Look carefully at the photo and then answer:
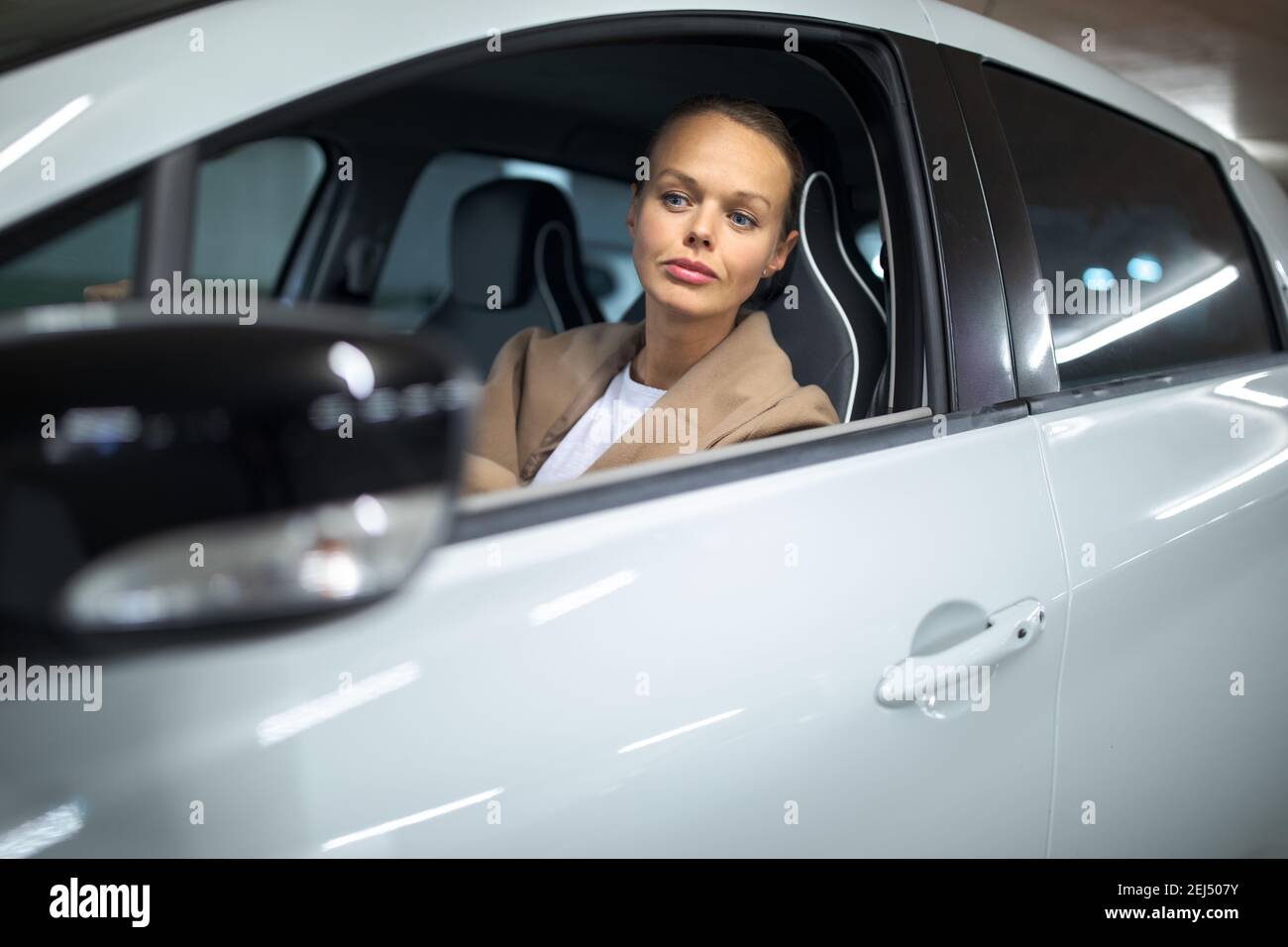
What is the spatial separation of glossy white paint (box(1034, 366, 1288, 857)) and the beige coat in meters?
0.34

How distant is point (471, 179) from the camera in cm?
355

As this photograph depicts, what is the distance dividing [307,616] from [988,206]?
1.17 metres

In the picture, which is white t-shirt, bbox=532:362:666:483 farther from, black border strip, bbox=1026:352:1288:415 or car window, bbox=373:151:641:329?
car window, bbox=373:151:641:329

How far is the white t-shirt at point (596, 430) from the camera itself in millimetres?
1551

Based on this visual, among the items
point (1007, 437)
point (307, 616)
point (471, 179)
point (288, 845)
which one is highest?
point (471, 179)

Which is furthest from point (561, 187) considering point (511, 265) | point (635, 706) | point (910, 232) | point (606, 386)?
point (635, 706)

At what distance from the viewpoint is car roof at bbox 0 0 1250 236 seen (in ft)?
2.56

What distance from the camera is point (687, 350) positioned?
157cm

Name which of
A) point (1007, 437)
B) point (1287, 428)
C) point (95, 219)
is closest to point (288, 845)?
point (95, 219)

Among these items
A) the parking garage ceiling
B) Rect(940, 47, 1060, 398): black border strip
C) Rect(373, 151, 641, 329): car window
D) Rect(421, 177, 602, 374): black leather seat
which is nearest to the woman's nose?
Rect(940, 47, 1060, 398): black border strip

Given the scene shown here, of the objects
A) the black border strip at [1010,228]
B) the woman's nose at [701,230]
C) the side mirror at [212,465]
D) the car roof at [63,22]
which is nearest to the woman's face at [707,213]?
the woman's nose at [701,230]

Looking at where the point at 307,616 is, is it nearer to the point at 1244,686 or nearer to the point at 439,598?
the point at 439,598

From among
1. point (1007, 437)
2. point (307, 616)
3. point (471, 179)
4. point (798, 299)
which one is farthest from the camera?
point (471, 179)

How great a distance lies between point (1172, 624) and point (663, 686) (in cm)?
74
